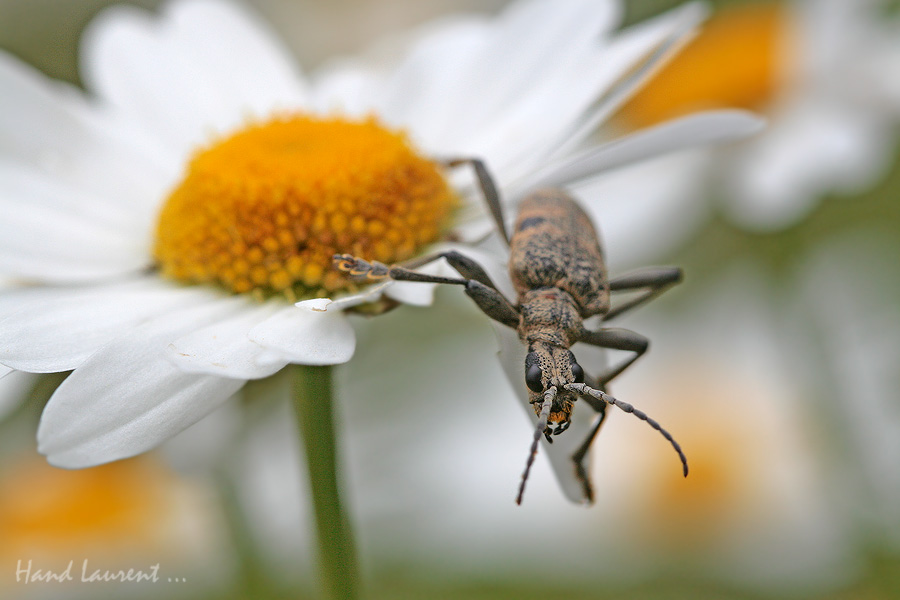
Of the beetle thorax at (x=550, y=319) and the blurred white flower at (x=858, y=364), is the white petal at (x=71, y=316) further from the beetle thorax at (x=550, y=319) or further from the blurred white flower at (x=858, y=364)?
the blurred white flower at (x=858, y=364)

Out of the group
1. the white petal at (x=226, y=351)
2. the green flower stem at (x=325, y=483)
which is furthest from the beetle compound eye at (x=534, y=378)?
the white petal at (x=226, y=351)

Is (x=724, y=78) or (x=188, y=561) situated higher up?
(x=724, y=78)

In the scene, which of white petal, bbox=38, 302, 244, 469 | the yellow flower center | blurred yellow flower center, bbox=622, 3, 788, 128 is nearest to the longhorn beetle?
white petal, bbox=38, 302, 244, 469

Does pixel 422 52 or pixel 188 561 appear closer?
pixel 422 52

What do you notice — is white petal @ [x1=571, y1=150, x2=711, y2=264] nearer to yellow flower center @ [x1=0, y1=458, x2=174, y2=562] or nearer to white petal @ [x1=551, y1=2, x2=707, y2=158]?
white petal @ [x1=551, y1=2, x2=707, y2=158]

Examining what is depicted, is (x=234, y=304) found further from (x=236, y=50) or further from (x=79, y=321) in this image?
(x=236, y=50)

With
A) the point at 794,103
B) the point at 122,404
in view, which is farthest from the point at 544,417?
the point at 794,103

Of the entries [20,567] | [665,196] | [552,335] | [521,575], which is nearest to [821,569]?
[521,575]
